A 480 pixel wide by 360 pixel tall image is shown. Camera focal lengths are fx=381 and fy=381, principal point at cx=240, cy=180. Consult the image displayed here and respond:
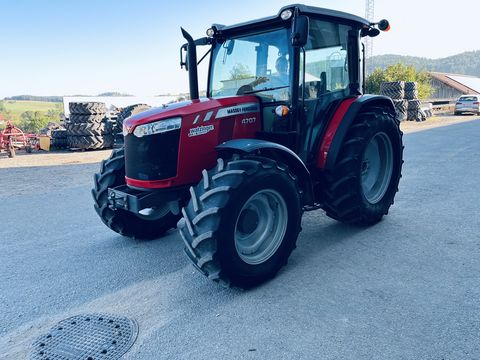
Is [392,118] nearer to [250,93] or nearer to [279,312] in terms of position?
[250,93]

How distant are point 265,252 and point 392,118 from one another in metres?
2.59

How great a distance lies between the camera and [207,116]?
3.45 metres

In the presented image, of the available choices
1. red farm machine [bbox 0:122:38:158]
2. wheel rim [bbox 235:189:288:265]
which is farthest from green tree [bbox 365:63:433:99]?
wheel rim [bbox 235:189:288:265]

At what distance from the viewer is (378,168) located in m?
4.95

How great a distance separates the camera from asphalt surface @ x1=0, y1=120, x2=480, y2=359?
8.09ft

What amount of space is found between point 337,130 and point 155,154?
1953mm

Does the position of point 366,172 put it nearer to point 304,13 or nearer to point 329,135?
point 329,135

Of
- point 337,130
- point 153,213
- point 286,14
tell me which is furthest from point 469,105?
point 153,213

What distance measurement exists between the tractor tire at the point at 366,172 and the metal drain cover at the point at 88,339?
236cm

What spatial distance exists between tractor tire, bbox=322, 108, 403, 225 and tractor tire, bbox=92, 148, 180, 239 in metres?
1.86

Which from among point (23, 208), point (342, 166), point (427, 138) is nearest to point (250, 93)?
point (342, 166)

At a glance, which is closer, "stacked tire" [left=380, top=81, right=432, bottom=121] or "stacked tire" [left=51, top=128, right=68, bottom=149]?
"stacked tire" [left=51, top=128, right=68, bottom=149]

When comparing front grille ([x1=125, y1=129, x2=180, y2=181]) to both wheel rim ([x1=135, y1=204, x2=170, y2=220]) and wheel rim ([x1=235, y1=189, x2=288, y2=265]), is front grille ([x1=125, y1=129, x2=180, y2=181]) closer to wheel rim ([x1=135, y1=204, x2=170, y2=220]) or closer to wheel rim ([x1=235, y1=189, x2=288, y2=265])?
wheel rim ([x1=135, y1=204, x2=170, y2=220])

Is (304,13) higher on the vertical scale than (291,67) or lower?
higher
